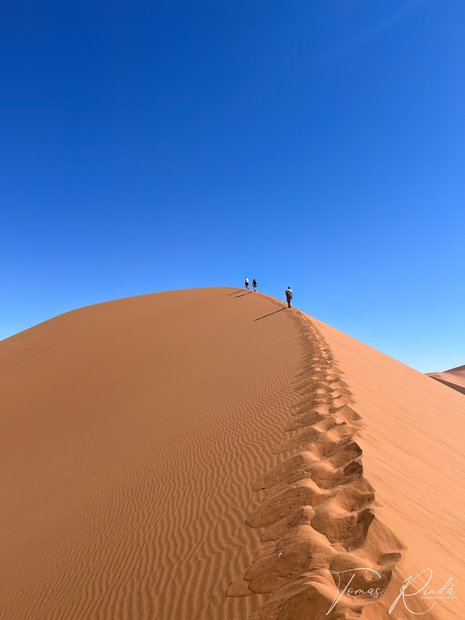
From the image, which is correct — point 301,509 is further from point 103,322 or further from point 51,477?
point 103,322

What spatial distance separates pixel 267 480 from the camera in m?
4.26

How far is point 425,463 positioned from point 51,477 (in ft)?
22.3

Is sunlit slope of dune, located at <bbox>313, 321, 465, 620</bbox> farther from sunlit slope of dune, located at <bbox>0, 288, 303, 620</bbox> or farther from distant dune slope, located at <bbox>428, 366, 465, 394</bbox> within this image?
distant dune slope, located at <bbox>428, 366, 465, 394</bbox>

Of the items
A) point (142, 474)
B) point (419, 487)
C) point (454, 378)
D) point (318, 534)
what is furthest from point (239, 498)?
point (454, 378)

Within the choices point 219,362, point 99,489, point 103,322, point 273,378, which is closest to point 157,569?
point 99,489

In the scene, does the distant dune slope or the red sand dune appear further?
the distant dune slope

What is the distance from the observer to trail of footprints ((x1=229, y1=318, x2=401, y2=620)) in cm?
226

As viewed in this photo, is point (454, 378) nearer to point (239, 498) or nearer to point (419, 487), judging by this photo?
point (419, 487)

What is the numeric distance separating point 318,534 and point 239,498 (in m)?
1.42

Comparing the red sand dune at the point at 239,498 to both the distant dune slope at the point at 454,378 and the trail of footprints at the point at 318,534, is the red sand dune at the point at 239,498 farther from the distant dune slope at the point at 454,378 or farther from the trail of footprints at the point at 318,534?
the distant dune slope at the point at 454,378

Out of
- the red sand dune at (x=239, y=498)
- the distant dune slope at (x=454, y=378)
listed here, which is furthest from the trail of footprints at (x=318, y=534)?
the distant dune slope at (x=454, y=378)

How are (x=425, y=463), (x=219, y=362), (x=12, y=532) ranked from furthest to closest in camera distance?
(x=219, y=362)
(x=12, y=532)
(x=425, y=463)

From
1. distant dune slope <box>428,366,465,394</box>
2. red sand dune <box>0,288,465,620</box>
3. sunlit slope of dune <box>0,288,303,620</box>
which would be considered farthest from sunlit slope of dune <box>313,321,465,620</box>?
distant dune slope <box>428,366,465,394</box>

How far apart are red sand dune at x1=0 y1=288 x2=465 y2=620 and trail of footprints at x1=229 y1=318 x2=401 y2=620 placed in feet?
0.04
